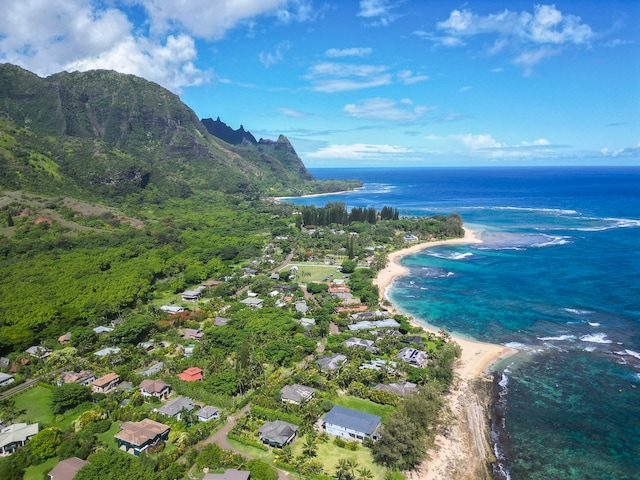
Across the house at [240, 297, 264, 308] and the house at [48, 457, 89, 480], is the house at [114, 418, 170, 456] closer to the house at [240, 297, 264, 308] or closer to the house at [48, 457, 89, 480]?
the house at [48, 457, 89, 480]

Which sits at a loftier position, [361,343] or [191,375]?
[191,375]

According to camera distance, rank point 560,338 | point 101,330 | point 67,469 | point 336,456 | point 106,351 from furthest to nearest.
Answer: point 101,330 → point 560,338 → point 106,351 → point 336,456 → point 67,469

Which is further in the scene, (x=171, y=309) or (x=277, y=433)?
(x=171, y=309)

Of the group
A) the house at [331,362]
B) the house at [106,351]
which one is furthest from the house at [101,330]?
the house at [331,362]

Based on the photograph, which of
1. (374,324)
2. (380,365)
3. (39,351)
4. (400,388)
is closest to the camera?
(400,388)

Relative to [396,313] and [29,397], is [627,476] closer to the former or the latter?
[396,313]

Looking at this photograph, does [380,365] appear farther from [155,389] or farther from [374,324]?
[155,389]

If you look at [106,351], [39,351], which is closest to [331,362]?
[106,351]
